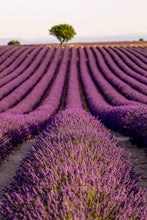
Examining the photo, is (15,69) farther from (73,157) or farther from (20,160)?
(73,157)

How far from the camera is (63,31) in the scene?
3984 cm

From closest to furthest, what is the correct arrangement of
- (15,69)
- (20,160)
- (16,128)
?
(20,160)
(16,128)
(15,69)

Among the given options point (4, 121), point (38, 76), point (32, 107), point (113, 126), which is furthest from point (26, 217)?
point (38, 76)

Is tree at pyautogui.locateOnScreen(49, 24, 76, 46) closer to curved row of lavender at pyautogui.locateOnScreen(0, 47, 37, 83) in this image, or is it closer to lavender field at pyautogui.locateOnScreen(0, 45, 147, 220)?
curved row of lavender at pyautogui.locateOnScreen(0, 47, 37, 83)

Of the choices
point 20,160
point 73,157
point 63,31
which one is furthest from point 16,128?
point 63,31

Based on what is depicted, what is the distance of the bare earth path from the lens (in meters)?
3.90

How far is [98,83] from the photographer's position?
1526 cm

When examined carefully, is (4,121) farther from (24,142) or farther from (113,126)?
(113,126)

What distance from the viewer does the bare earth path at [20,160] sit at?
3.90 meters

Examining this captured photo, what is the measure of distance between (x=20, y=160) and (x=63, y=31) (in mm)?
37824

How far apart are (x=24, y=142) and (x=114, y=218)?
4515mm

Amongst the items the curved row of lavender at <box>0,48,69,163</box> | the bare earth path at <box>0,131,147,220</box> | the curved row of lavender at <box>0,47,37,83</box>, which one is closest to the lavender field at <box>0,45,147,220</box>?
the curved row of lavender at <box>0,48,69,163</box>

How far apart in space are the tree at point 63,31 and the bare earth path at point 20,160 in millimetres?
36757

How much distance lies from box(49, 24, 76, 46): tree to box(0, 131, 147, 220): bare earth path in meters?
36.8
